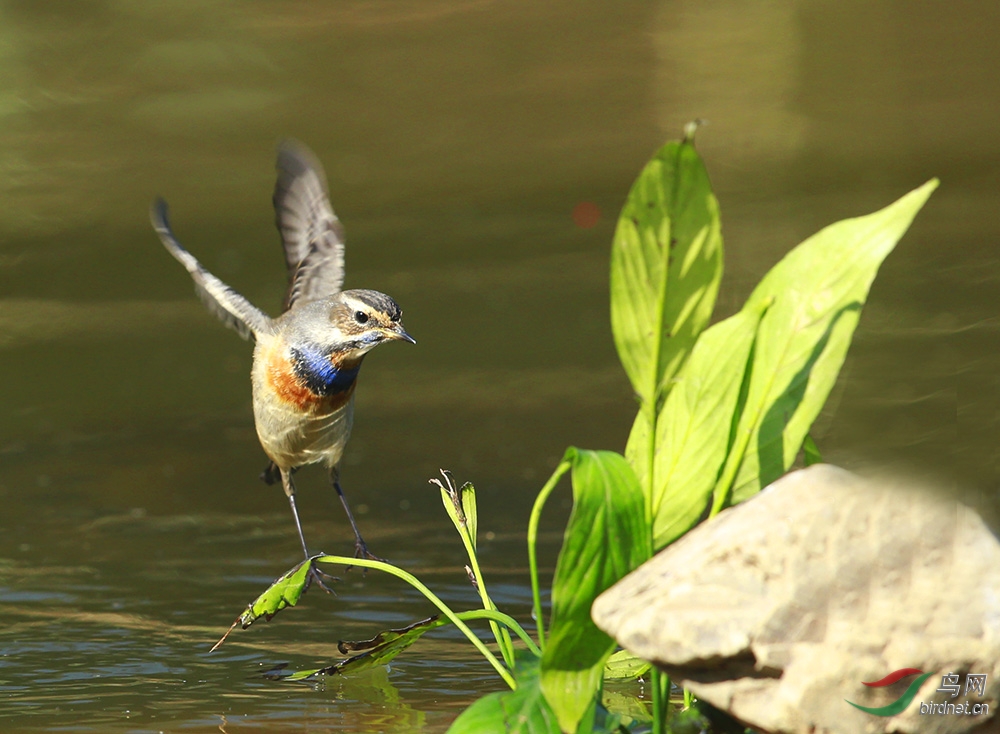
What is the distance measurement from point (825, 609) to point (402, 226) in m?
5.37

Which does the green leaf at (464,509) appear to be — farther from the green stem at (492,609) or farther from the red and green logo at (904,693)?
the red and green logo at (904,693)

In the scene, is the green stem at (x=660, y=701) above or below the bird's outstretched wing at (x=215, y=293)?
below

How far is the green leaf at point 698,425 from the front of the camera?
2.33 meters

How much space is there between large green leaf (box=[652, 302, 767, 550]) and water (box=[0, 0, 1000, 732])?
1.53m

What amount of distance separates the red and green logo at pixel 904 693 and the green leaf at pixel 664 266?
0.60m

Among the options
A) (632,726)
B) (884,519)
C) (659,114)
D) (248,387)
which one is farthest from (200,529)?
(659,114)

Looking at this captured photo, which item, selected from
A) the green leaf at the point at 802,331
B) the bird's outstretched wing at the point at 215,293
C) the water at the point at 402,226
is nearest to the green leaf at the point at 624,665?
the green leaf at the point at 802,331

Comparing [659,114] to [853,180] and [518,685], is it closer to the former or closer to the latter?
[853,180]

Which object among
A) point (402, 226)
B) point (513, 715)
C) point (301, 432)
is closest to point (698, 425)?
point (513, 715)

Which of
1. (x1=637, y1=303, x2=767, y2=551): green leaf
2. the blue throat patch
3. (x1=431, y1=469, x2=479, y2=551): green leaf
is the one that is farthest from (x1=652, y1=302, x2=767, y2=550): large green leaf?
the blue throat patch

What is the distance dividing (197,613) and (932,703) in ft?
7.72

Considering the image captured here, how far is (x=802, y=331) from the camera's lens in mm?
2309

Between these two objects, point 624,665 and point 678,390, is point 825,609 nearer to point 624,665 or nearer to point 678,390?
point 678,390

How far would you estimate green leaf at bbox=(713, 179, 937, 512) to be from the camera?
2.23 meters
